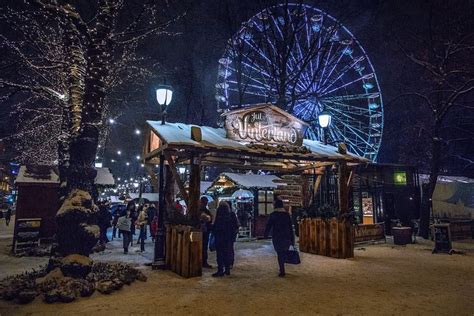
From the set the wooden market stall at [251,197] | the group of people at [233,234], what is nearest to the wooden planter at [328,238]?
the group of people at [233,234]

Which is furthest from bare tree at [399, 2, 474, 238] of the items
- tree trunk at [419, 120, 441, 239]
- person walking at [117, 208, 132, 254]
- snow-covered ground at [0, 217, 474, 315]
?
person walking at [117, 208, 132, 254]

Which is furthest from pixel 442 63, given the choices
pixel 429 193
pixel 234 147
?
pixel 234 147

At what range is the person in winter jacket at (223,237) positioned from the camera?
730 cm

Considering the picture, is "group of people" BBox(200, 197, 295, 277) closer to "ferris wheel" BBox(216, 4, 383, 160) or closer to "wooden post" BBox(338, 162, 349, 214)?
"wooden post" BBox(338, 162, 349, 214)

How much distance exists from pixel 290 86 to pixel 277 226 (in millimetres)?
13109

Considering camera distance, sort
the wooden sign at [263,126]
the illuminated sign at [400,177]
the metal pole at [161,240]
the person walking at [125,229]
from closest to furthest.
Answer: the metal pole at [161,240]
the wooden sign at [263,126]
the person walking at [125,229]
the illuminated sign at [400,177]

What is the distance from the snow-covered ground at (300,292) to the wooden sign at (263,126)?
3586 millimetres

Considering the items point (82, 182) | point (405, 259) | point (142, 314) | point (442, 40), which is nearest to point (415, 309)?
point (142, 314)

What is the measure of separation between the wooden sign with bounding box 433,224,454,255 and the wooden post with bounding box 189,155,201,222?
360 inches

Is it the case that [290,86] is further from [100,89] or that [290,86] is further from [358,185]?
[100,89]

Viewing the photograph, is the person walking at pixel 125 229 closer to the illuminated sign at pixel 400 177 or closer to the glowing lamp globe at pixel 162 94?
the glowing lamp globe at pixel 162 94

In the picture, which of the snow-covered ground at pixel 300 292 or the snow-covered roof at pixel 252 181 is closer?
the snow-covered ground at pixel 300 292

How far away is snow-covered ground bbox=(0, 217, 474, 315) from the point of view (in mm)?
4949

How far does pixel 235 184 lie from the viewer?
16.3 m
